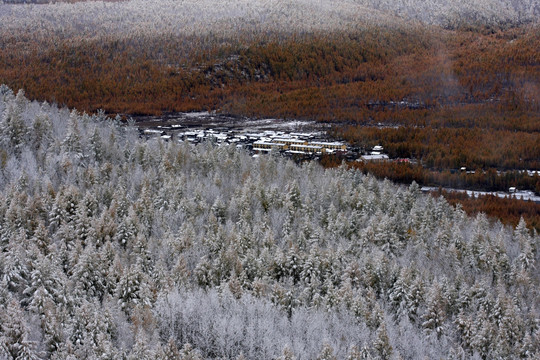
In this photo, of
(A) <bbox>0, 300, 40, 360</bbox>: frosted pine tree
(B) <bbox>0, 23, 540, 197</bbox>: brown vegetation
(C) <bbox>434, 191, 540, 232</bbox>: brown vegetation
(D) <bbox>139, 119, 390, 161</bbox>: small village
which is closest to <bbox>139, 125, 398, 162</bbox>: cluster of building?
(D) <bbox>139, 119, 390, 161</bbox>: small village

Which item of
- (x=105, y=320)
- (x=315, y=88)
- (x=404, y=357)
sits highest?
(x=315, y=88)

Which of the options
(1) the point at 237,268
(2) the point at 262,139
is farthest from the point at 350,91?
(1) the point at 237,268

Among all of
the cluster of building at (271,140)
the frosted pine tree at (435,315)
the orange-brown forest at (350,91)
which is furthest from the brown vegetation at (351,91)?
the frosted pine tree at (435,315)

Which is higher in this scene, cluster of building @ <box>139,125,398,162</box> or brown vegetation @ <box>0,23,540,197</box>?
brown vegetation @ <box>0,23,540,197</box>

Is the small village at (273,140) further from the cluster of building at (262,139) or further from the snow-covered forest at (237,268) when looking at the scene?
the snow-covered forest at (237,268)

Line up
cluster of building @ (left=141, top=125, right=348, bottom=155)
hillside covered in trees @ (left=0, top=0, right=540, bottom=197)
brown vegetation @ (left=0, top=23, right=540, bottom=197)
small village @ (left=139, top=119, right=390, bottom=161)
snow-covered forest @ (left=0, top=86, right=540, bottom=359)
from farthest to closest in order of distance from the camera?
hillside covered in trees @ (left=0, top=0, right=540, bottom=197) < brown vegetation @ (left=0, top=23, right=540, bottom=197) < cluster of building @ (left=141, top=125, right=348, bottom=155) < small village @ (left=139, top=119, right=390, bottom=161) < snow-covered forest @ (left=0, top=86, right=540, bottom=359)

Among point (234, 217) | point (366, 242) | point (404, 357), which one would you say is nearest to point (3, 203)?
point (234, 217)

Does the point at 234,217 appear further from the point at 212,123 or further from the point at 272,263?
the point at 212,123

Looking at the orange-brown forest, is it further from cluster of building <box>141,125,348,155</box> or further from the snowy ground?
the snowy ground
